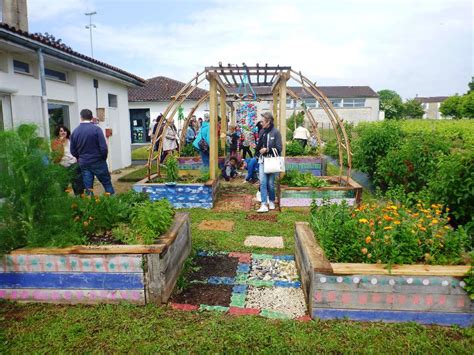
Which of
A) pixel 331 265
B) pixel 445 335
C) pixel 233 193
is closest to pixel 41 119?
pixel 233 193

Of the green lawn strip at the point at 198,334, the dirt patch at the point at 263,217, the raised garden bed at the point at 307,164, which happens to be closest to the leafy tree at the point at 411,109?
the raised garden bed at the point at 307,164

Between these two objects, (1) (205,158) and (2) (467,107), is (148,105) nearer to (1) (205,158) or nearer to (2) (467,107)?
(1) (205,158)

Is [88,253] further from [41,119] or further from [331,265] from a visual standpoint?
[41,119]

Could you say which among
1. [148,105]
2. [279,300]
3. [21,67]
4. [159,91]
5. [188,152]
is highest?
[159,91]

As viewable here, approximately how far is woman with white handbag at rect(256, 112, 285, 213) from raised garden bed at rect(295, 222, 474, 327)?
12.3 feet

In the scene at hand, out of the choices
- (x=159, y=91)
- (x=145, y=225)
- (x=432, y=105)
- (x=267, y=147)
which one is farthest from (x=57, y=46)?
(x=432, y=105)

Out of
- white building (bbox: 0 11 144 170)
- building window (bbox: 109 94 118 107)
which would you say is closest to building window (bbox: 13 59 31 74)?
white building (bbox: 0 11 144 170)

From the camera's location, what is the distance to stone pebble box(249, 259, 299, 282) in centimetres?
418

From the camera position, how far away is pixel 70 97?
9656mm

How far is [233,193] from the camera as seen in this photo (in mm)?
8977

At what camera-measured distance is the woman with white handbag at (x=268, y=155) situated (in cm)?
684

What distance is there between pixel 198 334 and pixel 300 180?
193 inches

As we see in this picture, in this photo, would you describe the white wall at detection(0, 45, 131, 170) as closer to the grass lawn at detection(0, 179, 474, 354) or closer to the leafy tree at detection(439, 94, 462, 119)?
the grass lawn at detection(0, 179, 474, 354)

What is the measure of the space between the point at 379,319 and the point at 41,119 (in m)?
7.41
